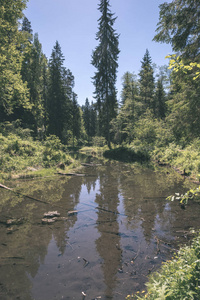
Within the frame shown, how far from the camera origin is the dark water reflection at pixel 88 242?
3385 mm

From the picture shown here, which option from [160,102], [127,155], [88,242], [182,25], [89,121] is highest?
[89,121]

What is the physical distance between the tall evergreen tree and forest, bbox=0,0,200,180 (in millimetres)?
114

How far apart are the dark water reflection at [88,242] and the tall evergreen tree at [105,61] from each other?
2175 cm

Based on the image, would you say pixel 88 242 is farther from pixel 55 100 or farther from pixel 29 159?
pixel 55 100

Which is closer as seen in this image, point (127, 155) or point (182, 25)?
point (182, 25)

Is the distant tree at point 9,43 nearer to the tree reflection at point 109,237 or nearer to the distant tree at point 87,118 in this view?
the tree reflection at point 109,237

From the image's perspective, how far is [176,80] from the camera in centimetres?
1052

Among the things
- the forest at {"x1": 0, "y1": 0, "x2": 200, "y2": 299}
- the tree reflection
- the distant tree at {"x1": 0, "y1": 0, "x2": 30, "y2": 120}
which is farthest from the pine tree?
the tree reflection

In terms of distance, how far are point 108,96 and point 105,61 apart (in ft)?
16.9

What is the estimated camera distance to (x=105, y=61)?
27.4m

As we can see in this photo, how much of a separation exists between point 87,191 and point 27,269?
19.5 feet

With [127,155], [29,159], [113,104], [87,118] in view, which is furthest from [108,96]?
[87,118]

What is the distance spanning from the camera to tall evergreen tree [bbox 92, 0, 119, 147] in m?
26.4

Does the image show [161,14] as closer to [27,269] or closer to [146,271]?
[146,271]
